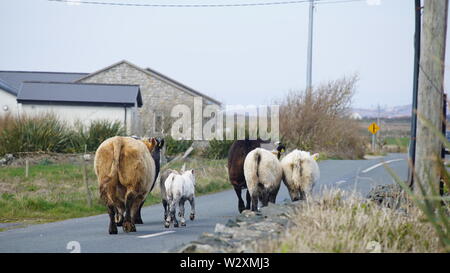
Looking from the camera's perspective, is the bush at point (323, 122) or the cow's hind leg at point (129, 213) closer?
the cow's hind leg at point (129, 213)

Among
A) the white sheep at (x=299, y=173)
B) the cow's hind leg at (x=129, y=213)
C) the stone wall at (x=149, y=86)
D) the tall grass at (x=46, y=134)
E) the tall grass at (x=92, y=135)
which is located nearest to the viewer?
the cow's hind leg at (x=129, y=213)

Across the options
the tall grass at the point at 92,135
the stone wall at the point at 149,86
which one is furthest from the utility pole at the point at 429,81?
the stone wall at the point at 149,86

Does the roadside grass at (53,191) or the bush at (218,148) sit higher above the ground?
the bush at (218,148)

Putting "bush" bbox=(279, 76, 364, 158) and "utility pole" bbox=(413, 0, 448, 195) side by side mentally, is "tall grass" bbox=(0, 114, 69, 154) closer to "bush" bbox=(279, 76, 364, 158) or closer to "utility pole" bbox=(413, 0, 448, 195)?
"bush" bbox=(279, 76, 364, 158)

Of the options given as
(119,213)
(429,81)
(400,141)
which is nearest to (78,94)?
(119,213)

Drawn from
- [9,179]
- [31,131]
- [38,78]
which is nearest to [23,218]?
[9,179]

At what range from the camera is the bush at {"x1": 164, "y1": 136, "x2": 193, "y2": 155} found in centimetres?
3616

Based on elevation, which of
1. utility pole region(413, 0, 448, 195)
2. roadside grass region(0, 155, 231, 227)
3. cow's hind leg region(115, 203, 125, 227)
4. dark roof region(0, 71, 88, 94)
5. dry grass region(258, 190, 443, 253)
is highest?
dark roof region(0, 71, 88, 94)

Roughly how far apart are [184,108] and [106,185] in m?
45.5

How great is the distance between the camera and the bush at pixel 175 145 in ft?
119

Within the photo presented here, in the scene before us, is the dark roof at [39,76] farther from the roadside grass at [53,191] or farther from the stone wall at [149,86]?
the roadside grass at [53,191]

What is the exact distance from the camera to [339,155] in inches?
1897

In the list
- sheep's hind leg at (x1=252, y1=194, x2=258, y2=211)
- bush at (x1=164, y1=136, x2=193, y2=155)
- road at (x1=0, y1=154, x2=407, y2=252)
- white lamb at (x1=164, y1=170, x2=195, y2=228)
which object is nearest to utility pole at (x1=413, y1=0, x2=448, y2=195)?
road at (x1=0, y1=154, x2=407, y2=252)

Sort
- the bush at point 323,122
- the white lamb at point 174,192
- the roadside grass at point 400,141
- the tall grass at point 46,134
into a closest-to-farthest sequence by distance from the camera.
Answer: the roadside grass at point 400,141 < the white lamb at point 174,192 < the tall grass at point 46,134 < the bush at point 323,122
